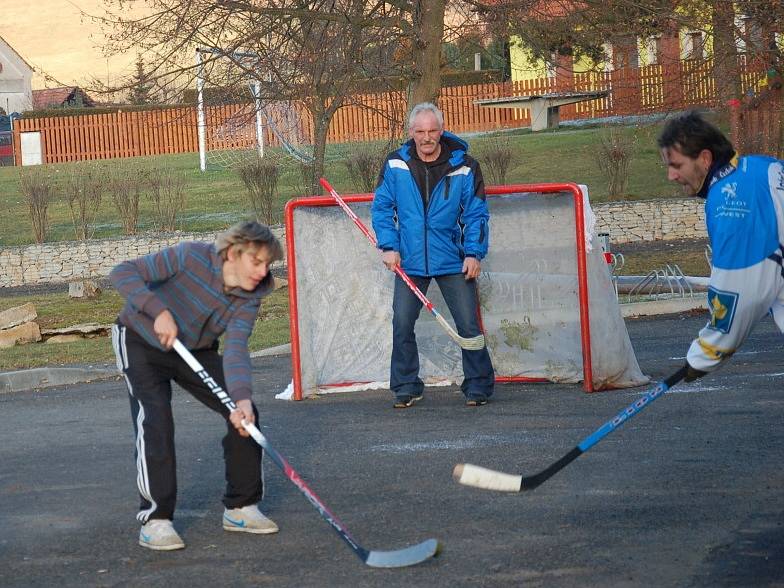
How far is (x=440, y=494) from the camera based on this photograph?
6.16 meters

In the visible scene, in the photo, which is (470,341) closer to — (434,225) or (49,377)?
(434,225)

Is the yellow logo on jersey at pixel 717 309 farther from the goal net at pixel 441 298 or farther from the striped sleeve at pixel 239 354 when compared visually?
the goal net at pixel 441 298

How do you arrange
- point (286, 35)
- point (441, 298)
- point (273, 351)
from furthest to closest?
1. point (286, 35)
2. point (273, 351)
3. point (441, 298)

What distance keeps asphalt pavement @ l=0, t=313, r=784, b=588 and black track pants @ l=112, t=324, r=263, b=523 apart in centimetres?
21

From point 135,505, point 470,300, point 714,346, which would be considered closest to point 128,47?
point 470,300

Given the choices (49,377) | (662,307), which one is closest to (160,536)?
(49,377)

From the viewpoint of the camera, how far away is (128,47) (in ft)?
53.2

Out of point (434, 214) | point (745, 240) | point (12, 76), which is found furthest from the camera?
point (12, 76)

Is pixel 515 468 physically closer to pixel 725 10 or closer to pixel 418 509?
pixel 418 509

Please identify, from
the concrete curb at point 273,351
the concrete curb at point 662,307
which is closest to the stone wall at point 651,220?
the concrete curb at point 662,307

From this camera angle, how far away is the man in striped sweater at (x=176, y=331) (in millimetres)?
5215

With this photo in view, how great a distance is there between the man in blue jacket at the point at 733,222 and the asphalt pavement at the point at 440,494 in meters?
0.90

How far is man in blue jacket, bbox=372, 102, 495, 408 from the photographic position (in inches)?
336

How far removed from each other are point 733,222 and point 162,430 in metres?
2.43
